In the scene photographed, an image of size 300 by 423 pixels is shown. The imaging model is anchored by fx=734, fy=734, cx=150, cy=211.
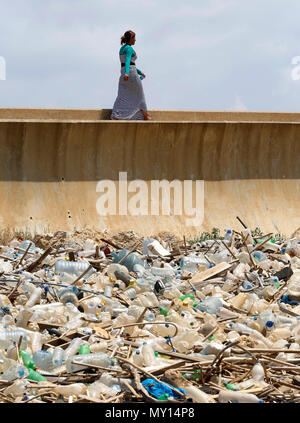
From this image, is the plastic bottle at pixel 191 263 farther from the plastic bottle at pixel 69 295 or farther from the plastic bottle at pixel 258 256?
the plastic bottle at pixel 69 295

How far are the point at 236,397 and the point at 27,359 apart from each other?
104 cm

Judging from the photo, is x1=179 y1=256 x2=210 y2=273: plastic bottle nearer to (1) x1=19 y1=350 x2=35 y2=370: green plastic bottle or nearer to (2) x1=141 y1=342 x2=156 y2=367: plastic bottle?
(2) x1=141 y1=342 x2=156 y2=367: plastic bottle

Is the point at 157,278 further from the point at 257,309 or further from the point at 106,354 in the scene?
the point at 106,354

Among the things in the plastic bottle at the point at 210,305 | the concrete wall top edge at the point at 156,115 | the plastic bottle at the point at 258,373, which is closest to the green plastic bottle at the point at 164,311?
the plastic bottle at the point at 210,305

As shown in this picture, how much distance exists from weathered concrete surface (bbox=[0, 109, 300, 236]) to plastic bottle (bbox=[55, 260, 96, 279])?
2225mm

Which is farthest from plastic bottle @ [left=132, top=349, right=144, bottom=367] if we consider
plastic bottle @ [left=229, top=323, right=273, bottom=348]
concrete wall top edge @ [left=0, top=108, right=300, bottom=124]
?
concrete wall top edge @ [left=0, top=108, right=300, bottom=124]

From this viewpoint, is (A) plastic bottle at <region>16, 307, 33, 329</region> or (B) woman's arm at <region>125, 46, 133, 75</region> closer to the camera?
(A) plastic bottle at <region>16, 307, 33, 329</region>

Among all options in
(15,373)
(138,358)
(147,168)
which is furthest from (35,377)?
(147,168)

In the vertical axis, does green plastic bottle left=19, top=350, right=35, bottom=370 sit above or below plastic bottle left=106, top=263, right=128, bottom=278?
below

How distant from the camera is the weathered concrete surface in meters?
7.62

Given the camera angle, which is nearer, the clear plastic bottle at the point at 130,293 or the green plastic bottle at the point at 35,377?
the green plastic bottle at the point at 35,377

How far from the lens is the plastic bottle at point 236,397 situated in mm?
3061

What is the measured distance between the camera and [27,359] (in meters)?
3.49
